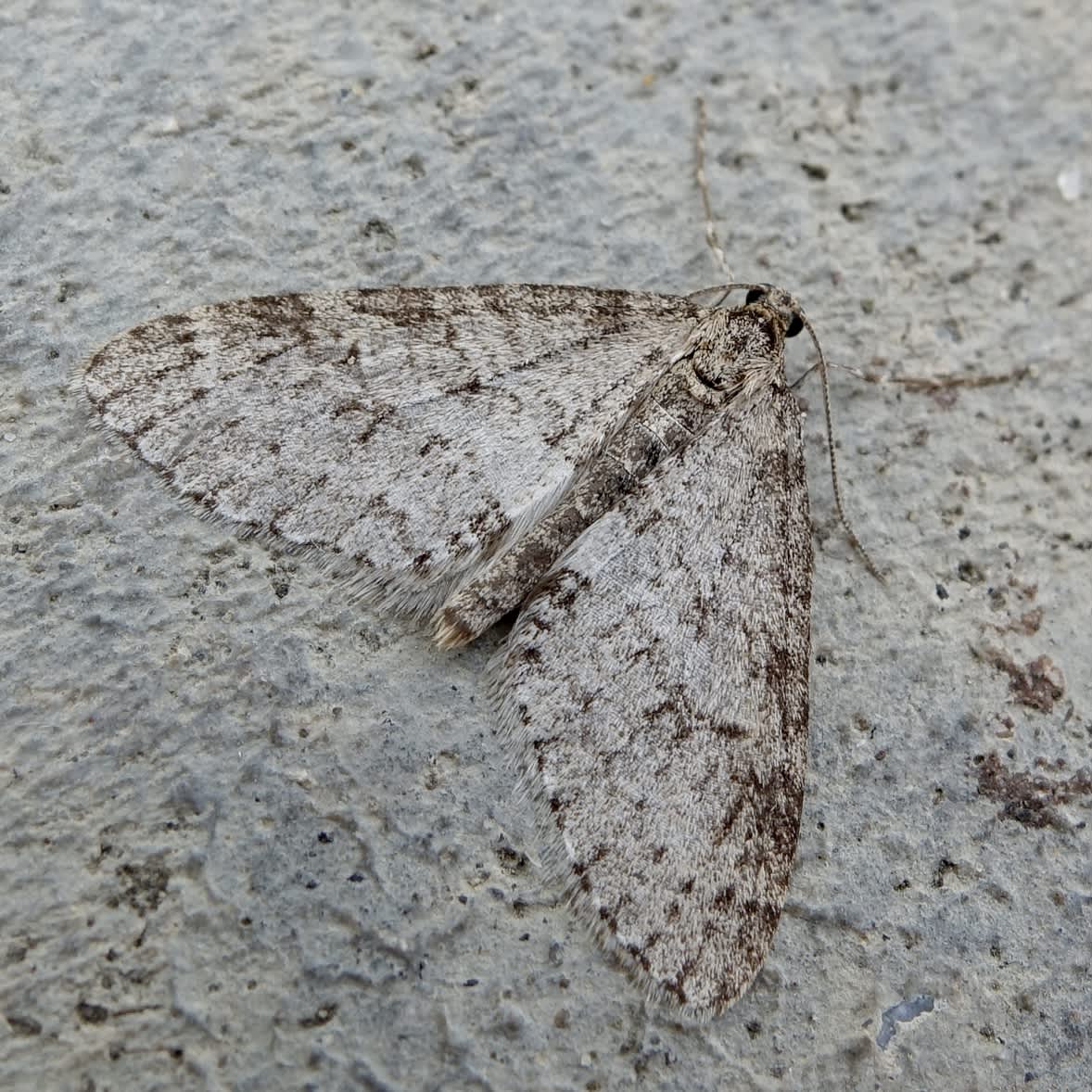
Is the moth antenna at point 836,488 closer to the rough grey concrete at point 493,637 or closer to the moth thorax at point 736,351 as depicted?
the rough grey concrete at point 493,637

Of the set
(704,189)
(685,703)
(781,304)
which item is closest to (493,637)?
(685,703)

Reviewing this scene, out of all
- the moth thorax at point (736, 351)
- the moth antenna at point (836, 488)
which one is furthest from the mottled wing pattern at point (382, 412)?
the moth antenna at point (836, 488)

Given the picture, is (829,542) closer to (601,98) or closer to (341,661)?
(341,661)

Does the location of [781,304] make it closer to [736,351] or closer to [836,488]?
[736,351]

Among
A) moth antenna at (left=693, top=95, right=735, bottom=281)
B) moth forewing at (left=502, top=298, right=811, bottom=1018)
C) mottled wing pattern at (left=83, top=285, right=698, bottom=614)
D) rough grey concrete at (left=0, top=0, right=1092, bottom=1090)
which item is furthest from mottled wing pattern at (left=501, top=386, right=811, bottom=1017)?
moth antenna at (left=693, top=95, right=735, bottom=281)

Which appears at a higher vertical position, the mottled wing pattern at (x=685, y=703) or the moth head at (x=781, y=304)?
the moth head at (x=781, y=304)

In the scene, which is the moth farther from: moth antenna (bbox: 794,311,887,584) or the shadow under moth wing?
moth antenna (bbox: 794,311,887,584)
